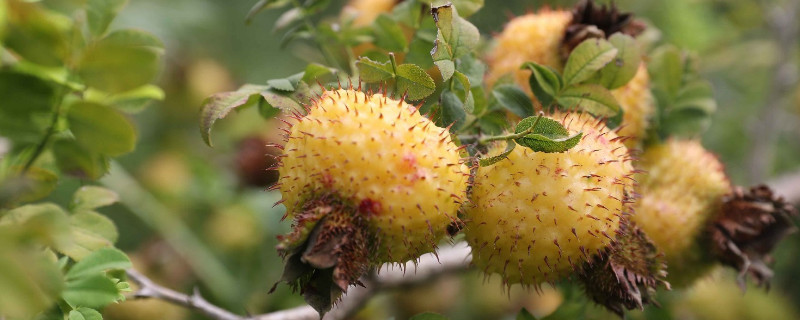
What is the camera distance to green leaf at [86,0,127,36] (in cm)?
122

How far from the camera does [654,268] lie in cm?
A: 138

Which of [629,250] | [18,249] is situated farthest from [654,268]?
[18,249]

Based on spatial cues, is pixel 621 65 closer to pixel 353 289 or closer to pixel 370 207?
pixel 370 207

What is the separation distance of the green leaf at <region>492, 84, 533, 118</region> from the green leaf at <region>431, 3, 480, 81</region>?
0.50 ft

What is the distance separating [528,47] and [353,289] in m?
0.82

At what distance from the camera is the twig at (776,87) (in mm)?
2791

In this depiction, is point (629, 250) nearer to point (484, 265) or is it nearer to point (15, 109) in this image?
point (484, 265)

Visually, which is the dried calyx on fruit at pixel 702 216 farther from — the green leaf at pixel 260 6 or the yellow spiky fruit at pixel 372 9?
the green leaf at pixel 260 6

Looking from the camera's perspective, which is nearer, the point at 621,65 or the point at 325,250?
the point at 325,250

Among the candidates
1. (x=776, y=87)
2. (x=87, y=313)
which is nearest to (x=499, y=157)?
(x=87, y=313)

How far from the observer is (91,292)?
44.1 inches

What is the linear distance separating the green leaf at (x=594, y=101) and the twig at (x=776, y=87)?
5.21 ft

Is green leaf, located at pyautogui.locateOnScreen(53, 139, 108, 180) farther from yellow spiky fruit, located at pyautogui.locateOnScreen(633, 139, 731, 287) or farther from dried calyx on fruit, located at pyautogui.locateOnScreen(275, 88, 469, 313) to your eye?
yellow spiky fruit, located at pyautogui.locateOnScreen(633, 139, 731, 287)

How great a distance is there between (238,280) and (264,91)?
1.63m
